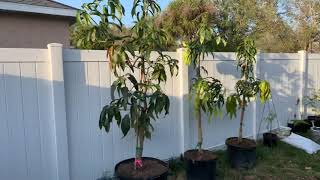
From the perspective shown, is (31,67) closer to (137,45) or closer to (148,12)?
(137,45)

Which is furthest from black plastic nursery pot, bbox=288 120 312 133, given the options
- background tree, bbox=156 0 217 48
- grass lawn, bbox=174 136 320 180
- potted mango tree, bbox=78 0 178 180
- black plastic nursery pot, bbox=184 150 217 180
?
background tree, bbox=156 0 217 48

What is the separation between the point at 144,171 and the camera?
298cm

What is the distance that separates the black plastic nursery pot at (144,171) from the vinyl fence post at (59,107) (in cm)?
57

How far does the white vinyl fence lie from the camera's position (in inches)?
110

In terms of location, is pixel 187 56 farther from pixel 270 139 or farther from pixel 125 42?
pixel 270 139

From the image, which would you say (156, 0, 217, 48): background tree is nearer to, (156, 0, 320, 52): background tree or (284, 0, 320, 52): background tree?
(156, 0, 320, 52): background tree

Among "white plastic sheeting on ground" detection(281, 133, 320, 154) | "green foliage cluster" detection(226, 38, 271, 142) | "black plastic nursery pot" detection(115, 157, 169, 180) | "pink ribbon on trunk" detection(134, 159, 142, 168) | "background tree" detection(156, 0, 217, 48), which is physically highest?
"background tree" detection(156, 0, 217, 48)

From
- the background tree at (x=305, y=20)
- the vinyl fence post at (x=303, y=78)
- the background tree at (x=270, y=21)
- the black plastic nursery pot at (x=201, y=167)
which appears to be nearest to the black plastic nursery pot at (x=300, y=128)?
the vinyl fence post at (x=303, y=78)

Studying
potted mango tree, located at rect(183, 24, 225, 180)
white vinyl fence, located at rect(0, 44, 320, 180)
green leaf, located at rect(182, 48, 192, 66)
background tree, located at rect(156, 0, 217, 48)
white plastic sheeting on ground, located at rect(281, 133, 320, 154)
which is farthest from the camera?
background tree, located at rect(156, 0, 217, 48)

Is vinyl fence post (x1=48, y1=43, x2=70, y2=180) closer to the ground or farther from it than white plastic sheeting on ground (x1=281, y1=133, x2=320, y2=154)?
farther from it

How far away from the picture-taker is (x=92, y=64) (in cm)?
329

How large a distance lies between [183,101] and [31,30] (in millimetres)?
3379

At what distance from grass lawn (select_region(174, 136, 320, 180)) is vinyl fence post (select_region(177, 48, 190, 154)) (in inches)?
22.3

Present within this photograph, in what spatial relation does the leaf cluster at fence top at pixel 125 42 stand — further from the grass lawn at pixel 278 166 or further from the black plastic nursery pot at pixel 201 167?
the grass lawn at pixel 278 166
